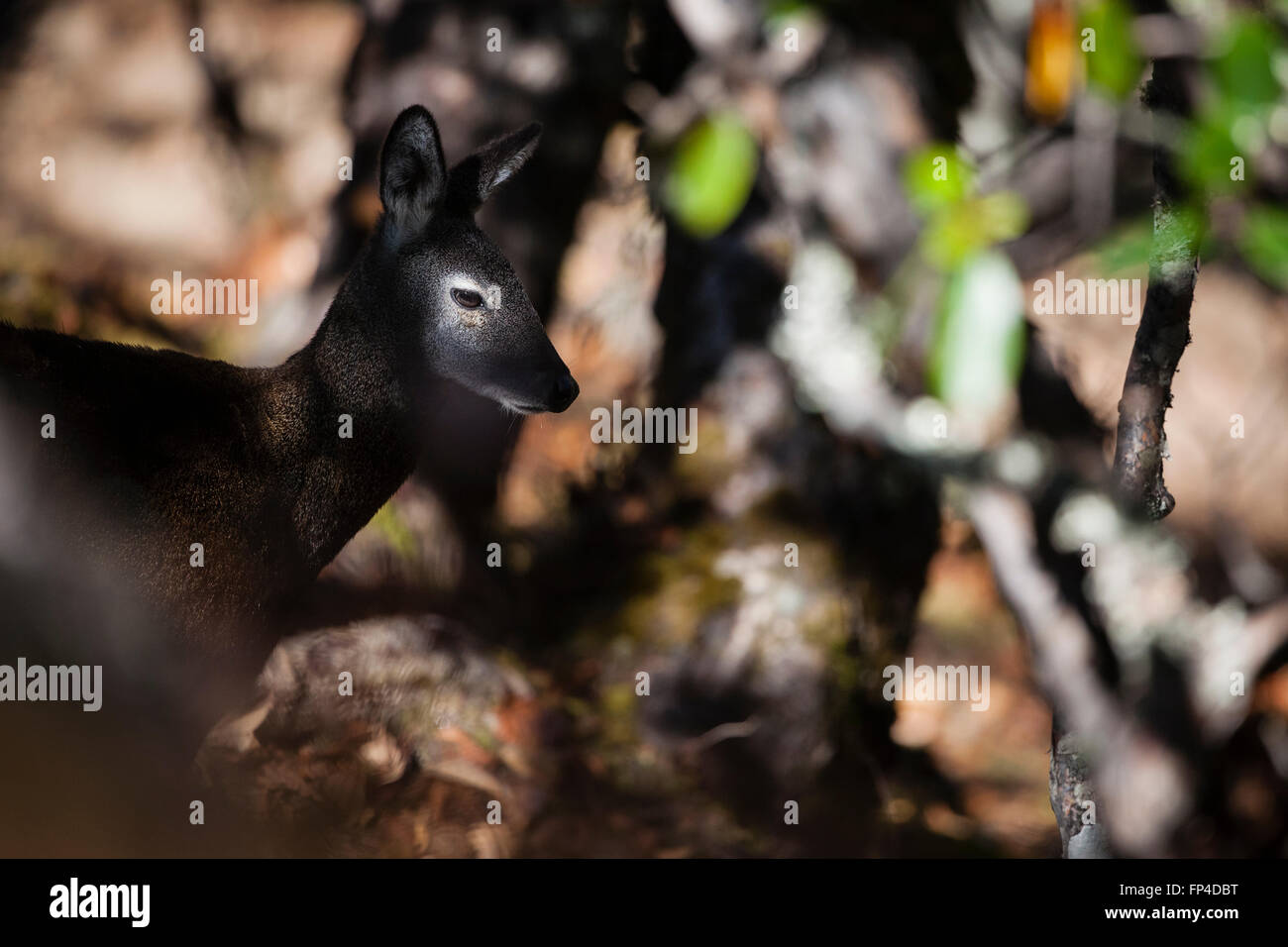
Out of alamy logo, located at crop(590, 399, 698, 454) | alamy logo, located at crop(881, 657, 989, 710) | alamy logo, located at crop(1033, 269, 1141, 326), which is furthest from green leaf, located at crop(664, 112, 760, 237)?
alamy logo, located at crop(881, 657, 989, 710)

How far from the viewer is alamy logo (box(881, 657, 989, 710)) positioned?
163 inches

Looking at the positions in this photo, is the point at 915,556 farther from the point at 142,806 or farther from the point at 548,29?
the point at 142,806

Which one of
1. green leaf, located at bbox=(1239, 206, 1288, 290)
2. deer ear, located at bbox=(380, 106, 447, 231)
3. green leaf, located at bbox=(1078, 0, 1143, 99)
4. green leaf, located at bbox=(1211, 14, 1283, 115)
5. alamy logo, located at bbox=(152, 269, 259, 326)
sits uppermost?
deer ear, located at bbox=(380, 106, 447, 231)

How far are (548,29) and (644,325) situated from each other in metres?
1.26

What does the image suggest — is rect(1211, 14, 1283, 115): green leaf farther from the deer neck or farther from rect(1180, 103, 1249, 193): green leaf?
the deer neck

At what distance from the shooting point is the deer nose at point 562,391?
3285mm

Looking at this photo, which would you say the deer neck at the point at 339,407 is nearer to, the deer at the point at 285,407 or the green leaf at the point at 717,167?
the deer at the point at 285,407

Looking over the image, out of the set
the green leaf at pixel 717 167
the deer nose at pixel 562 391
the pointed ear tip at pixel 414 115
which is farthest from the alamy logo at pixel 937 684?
the green leaf at pixel 717 167

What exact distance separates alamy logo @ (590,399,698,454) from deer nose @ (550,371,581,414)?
3.26 ft

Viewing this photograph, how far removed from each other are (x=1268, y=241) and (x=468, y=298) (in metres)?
2.42

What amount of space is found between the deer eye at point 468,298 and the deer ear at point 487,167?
1.00 ft

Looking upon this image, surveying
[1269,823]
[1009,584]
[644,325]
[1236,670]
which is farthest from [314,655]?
[1269,823]

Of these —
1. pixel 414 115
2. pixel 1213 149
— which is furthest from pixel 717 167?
pixel 414 115

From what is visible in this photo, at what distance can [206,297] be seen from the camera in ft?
13.2
